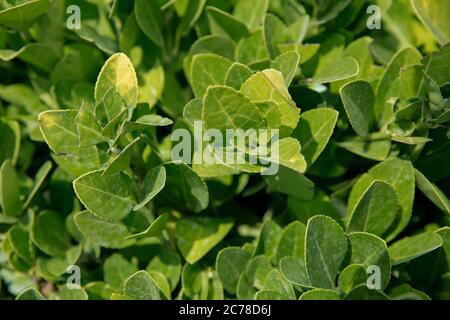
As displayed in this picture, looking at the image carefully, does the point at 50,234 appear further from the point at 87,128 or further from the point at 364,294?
A: the point at 364,294

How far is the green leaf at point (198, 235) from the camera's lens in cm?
129

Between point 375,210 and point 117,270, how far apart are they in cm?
51

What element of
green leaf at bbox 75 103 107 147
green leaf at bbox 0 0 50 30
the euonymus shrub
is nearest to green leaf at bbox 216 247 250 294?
the euonymus shrub

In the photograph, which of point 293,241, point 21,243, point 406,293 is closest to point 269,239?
point 293,241

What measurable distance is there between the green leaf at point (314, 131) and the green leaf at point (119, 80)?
0.30 meters

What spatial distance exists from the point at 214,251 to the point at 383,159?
37 centimetres

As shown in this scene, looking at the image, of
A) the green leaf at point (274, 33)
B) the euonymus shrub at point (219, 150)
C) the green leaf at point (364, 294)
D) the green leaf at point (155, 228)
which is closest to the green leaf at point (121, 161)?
the euonymus shrub at point (219, 150)

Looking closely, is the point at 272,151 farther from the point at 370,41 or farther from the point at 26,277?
the point at 26,277

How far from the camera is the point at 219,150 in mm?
1169

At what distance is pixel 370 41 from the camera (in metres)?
1.33

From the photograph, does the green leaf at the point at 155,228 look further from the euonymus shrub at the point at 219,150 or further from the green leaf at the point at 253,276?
the green leaf at the point at 253,276

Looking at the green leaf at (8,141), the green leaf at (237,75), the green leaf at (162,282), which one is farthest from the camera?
the green leaf at (8,141)

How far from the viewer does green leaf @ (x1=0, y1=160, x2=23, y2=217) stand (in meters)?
1.30
